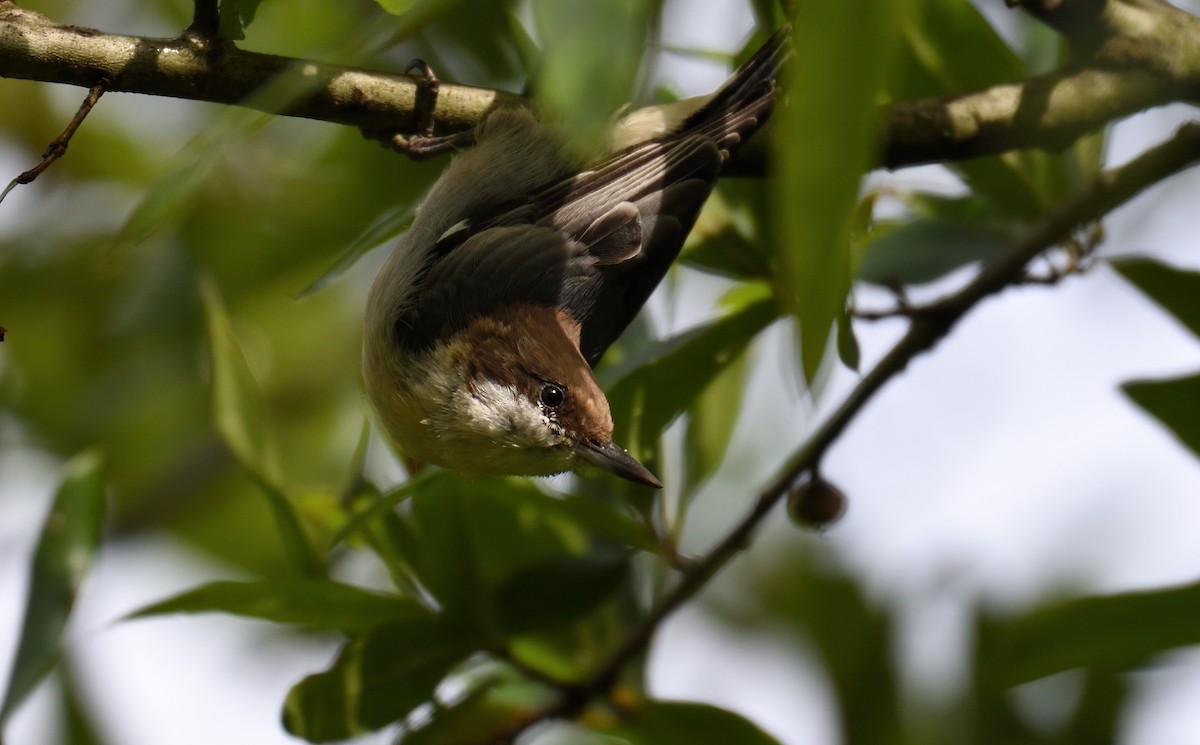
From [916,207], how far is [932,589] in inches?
33.3

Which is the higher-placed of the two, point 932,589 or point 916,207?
point 916,207

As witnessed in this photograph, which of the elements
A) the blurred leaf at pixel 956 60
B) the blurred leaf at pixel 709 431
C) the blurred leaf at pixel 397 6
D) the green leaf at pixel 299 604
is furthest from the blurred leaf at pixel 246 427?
the blurred leaf at pixel 956 60

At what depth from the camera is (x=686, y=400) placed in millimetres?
2178

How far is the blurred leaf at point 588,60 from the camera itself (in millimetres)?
938

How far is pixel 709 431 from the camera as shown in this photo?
2498 mm

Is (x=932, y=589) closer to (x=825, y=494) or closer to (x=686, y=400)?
(x=825, y=494)

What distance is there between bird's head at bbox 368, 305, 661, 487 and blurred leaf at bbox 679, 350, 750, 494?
0.24 m

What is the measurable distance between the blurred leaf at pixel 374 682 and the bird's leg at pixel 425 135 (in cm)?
83

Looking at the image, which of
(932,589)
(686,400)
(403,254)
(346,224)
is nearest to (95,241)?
(346,224)

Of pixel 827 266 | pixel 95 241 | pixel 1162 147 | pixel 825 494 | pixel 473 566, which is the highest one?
pixel 95 241

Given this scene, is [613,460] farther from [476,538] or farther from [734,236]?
[734,236]

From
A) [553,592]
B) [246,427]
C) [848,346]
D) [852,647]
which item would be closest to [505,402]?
[553,592]

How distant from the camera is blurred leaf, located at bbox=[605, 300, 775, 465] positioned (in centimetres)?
213

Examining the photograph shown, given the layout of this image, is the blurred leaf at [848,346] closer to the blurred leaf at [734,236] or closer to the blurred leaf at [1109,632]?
the blurred leaf at [734,236]
